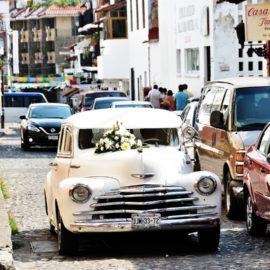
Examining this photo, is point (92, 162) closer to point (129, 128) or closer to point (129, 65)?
point (129, 128)

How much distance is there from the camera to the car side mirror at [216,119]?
56.1ft

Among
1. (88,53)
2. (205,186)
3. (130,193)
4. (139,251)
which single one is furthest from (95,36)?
(130,193)

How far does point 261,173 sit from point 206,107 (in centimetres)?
531

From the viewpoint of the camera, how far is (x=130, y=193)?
42.0 feet

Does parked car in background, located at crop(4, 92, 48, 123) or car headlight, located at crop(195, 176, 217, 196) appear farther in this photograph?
parked car in background, located at crop(4, 92, 48, 123)

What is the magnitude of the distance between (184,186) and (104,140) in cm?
131

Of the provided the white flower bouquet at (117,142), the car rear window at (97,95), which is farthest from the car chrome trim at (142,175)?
the car rear window at (97,95)

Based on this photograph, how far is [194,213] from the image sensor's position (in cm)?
1291

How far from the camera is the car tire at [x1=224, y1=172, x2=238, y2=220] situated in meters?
16.4

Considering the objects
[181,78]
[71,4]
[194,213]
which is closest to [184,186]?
[194,213]

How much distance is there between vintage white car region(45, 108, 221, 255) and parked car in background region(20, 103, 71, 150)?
23.9m

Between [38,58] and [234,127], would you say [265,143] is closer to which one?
[234,127]

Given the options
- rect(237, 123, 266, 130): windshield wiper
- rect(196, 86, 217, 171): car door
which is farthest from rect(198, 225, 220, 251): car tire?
rect(196, 86, 217, 171): car door

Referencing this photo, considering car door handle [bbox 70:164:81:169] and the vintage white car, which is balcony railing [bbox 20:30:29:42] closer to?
the vintage white car
